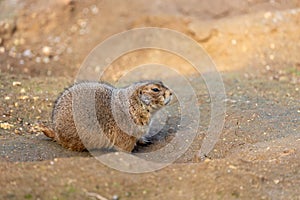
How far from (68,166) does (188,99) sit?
3.18 meters

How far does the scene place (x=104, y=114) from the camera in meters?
5.75

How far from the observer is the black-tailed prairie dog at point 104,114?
5.66 meters

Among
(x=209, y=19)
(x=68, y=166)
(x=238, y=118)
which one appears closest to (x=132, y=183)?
(x=68, y=166)

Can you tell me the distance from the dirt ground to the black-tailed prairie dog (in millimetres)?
211

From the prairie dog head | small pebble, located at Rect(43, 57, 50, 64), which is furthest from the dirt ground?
the prairie dog head

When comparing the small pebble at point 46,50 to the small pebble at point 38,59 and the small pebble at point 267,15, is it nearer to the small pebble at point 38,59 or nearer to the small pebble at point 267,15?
the small pebble at point 38,59

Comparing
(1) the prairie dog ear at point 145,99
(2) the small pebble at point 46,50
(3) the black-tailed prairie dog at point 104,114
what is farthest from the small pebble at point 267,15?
(1) the prairie dog ear at point 145,99

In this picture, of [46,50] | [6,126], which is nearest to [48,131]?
[6,126]

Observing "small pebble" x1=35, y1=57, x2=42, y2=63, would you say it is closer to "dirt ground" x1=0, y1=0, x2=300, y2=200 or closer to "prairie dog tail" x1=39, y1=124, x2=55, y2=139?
"dirt ground" x1=0, y1=0, x2=300, y2=200

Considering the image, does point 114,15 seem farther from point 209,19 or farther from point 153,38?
point 209,19

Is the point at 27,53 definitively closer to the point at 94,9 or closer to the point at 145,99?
the point at 94,9

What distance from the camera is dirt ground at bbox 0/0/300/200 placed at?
4512 mm

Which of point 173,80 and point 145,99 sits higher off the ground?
point 145,99

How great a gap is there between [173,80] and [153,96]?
9.94ft
